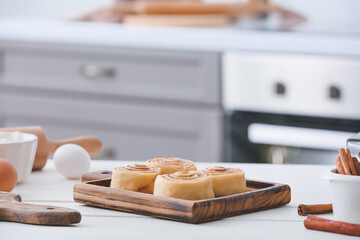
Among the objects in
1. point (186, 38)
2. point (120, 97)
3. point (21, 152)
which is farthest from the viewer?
point (120, 97)

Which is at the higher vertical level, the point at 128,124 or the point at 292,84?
the point at 292,84

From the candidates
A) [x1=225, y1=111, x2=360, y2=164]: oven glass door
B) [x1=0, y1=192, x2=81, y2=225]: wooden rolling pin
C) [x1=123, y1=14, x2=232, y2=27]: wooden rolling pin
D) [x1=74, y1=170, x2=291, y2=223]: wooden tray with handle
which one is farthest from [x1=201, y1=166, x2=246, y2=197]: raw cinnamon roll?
[x1=123, y1=14, x2=232, y2=27]: wooden rolling pin

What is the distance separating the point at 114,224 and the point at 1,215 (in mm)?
144

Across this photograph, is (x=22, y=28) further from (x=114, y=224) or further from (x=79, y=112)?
(x=114, y=224)

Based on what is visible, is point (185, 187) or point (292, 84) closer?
point (185, 187)

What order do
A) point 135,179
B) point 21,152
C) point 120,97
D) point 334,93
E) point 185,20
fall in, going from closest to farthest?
point 135,179 → point 21,152 → point 334,93 → point 120,97 → point 185,20

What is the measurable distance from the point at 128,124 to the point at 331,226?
1.76 metres

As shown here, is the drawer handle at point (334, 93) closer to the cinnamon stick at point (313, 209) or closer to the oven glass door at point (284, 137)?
the oven glass door at point (284, 137)

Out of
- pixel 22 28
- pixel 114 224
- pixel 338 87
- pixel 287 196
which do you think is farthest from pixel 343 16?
pixel 114 224

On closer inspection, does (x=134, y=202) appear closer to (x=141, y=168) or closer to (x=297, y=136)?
(x=141, y=168)

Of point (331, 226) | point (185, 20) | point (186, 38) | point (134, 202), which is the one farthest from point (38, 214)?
point (185, 20)

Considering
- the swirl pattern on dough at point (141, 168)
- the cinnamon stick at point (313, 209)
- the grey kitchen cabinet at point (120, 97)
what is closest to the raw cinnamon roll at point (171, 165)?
the swirl pattern on dough at point (141, 168)

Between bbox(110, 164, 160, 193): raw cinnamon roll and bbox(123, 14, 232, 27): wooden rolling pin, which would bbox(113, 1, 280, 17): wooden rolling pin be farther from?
bbox(110, 164, 160, 193): raw cinnamon roll

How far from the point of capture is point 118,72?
8.19 ft
